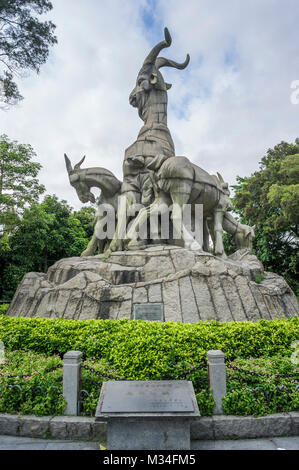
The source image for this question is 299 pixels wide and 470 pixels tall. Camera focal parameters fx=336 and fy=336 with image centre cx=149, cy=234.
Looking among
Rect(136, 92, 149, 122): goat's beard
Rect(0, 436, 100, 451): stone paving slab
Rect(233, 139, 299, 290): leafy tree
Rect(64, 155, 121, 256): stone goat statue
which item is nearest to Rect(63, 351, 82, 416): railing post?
Rect(0, 436, 100, 451): stone paving slab

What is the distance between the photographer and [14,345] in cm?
539

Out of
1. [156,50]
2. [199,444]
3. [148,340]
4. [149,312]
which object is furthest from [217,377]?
[156,50]

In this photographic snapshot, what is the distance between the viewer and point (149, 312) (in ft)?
23.2

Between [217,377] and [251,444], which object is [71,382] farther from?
[251,444]

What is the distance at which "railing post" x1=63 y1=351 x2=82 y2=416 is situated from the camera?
12.4 feet

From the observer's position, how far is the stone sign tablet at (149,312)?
7016 millimetres

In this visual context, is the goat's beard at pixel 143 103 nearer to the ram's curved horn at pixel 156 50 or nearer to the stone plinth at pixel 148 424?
the ram's curved horn at pixel 156 50

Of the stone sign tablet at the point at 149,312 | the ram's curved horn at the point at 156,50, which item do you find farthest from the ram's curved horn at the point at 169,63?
the stone sign tablet at the point at 149,312

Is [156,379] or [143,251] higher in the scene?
[143,251]

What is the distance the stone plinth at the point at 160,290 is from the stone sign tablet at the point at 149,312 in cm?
8

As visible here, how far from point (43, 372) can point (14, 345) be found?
151 cm

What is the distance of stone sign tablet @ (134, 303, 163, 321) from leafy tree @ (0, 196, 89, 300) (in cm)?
1045
